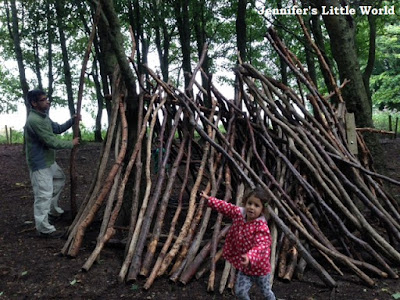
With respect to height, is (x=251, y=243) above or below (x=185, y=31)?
below

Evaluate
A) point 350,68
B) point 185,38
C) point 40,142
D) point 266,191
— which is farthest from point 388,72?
point 40,142

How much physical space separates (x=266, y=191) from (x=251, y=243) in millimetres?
980

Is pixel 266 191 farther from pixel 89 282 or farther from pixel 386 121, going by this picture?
pixel 386 121

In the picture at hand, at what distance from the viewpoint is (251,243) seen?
2.62 metres

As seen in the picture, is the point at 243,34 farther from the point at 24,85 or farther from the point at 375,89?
the point at 375,89

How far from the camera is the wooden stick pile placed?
3396mm

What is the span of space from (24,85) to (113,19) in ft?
25.4

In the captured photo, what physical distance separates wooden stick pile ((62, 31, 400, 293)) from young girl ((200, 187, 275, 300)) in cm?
50

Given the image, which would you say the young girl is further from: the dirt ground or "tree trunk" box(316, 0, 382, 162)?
"tree trunk" box(316, 0, 382, 162)

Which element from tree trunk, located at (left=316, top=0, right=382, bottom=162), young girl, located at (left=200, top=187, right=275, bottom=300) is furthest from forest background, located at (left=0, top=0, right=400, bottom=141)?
young girl, located at (left=200, top=187, right=275, bottom=300)

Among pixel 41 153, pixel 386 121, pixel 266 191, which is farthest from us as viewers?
pixel 386 121

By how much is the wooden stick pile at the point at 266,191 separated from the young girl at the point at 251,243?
1.64ft

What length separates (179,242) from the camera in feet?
11.7

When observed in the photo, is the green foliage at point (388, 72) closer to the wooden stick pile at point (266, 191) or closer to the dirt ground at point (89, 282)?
the wooden stick pile at point (266, 191)
